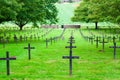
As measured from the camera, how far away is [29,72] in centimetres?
1659

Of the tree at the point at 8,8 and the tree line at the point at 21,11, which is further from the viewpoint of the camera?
the tree line at the point at 21,11

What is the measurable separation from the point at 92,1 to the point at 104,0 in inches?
108

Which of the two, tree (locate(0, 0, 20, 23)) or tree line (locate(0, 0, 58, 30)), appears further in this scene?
tree line (locate(0, 0, 58, 30))

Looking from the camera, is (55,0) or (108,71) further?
(55,0)

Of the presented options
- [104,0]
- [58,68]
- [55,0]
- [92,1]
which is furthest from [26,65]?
[55,0]

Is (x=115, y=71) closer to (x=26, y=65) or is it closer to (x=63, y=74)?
(x=63, y=74)

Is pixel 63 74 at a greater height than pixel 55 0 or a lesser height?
lesser

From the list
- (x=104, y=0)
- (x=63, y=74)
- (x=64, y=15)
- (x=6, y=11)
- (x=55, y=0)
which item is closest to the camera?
(x=63, y=74)

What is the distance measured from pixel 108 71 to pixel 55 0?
44417mm

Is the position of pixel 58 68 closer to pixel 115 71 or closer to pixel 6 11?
pixel 115 71

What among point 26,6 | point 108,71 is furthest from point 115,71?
point 26,6

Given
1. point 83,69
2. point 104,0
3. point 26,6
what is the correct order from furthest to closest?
1. point 26,6
2. point 104,0
3. point 83,69

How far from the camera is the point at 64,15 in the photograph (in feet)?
552

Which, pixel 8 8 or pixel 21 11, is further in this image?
pixel 21 11
